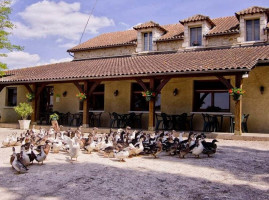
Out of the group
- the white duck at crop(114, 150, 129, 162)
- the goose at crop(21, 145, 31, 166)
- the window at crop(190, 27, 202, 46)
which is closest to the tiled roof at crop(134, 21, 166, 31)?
the window at crop(190, 27, 202, 46)

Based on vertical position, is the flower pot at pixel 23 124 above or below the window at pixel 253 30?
below

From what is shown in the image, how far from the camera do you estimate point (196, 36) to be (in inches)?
600

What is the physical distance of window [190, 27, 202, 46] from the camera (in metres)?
15.1

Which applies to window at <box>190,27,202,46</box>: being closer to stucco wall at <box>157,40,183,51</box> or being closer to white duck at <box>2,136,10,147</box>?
stucco wall at <box>157,40,183,51</box>

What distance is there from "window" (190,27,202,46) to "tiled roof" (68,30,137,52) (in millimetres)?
3664

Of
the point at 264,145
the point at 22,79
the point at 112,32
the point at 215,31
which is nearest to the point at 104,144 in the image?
the point at 264,145

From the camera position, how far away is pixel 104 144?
7.44 m

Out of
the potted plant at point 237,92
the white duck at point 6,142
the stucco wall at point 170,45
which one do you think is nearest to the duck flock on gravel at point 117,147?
the white duck at point 6,142

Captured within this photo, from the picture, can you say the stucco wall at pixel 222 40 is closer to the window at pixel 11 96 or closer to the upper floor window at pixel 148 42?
the upper floor window at pixel 148 42

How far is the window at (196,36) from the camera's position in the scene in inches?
596

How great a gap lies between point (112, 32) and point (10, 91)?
8.47m

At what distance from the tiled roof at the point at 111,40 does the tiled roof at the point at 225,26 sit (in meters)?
4.96

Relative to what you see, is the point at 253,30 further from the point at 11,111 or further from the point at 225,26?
the point at 11,111

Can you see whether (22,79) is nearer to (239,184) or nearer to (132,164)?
(132,164)
